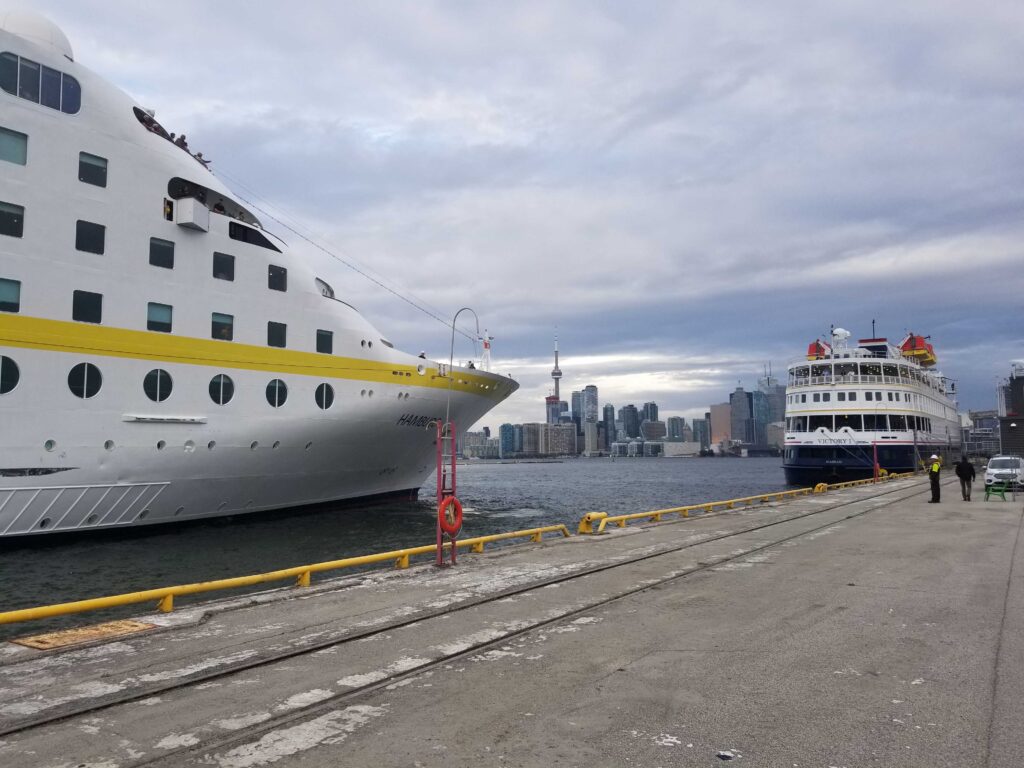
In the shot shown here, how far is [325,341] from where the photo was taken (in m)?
24.1

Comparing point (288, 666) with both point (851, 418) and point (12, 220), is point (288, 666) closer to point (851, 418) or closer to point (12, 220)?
point (12, 220)

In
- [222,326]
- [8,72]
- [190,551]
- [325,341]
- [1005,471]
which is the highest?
[8,72]

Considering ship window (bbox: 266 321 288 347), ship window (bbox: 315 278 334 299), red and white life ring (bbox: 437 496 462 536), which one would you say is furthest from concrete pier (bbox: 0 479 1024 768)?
ship window (bbox: 315 278 334 299)

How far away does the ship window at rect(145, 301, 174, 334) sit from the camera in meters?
19.8

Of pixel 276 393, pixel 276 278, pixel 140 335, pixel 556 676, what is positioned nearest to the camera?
pixel 556 676

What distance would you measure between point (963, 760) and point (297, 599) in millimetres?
8306

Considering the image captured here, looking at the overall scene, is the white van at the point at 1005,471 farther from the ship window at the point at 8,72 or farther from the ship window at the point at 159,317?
the ship window at the point at 8,72

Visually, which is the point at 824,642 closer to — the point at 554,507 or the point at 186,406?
the point at 186,406

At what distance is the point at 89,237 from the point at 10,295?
2701 millimetres

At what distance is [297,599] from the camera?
988 cm

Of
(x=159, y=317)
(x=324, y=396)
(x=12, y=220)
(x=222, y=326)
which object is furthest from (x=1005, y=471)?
(x=12, y=220)

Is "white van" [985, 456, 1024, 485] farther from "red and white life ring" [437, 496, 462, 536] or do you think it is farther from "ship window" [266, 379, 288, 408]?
"ship window" [266, 379, 288, 408]

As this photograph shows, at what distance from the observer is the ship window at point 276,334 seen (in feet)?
74.0

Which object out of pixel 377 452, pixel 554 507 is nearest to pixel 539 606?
pixel 377 452
